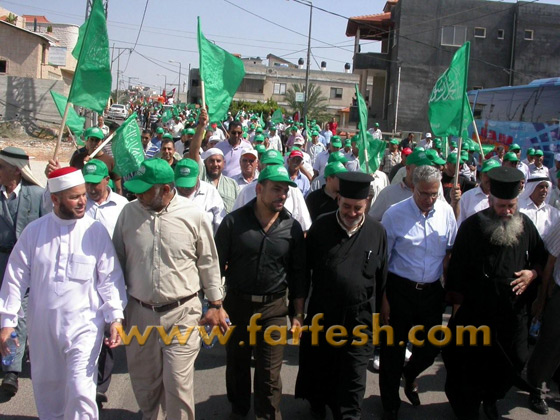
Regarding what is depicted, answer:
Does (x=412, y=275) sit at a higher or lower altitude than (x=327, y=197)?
lower

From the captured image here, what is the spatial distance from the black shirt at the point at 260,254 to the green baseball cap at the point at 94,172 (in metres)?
1.07

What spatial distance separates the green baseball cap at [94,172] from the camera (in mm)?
4570

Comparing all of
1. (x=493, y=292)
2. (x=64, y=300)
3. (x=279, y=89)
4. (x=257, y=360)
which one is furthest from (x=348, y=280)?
(x=279, y=89)

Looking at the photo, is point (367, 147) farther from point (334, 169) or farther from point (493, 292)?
point (493, 292)

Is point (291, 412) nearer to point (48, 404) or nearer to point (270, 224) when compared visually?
point (270, 224)

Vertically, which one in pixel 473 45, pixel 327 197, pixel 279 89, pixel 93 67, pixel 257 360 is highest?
pixel 279 89

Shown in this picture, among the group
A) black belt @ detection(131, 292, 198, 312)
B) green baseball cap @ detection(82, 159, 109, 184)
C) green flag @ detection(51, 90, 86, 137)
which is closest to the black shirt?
black belt @ detection(131, 292, 198, 312)

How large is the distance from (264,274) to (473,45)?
38329 mm

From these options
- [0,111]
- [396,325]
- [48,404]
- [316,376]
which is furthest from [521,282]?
[0,111]

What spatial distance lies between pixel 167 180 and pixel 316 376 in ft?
6.15

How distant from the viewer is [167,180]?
A: 12.7 ft

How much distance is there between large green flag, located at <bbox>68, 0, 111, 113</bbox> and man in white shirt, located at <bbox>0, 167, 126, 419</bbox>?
1.97m

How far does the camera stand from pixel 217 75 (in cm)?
667

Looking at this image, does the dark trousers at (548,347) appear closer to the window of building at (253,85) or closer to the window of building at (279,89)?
the window of building at (253,85)
